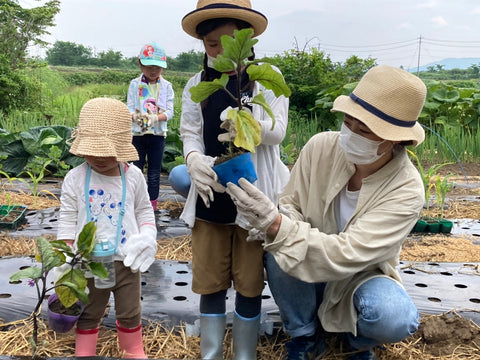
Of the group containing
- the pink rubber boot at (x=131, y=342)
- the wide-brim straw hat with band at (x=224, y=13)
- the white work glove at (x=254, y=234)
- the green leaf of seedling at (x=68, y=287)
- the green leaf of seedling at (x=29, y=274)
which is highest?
the wide-brim straw hat with band at (x=224, y=13)

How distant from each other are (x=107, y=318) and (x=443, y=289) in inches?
57.7

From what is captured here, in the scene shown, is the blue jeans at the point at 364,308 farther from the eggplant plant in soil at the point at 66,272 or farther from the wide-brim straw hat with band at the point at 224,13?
the wide-brim straw hat with band at the point at 224,13

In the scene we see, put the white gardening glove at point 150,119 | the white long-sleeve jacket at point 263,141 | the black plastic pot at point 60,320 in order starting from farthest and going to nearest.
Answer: the white gardening glove at point 150,119, the white long-sleeve jacket at point 263,141, the black plastic pot at point 60,320

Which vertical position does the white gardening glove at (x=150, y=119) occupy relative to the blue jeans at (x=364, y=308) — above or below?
above

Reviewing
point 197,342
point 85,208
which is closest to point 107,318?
point 197,342

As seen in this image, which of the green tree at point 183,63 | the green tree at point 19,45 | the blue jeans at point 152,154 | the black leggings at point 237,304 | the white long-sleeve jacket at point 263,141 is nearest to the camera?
the white long-sleeve jacket at point 263,141

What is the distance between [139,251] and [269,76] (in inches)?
24.3

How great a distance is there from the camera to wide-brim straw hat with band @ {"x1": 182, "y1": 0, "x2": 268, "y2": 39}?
51.0 inches

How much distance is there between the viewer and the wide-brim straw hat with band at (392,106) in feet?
4.09

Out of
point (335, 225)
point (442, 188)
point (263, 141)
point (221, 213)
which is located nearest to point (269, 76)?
point (263, 141)

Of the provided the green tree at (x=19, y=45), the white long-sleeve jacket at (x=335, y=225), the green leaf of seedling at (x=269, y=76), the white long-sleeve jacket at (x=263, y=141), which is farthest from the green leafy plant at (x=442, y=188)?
the green tree at (x=19, y=45)

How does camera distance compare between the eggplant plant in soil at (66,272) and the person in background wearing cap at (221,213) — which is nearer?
the eggplant plant in soil at (66,272)

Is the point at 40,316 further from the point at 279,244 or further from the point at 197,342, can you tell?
the point at 279,244

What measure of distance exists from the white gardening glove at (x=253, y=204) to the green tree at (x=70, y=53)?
43.1 m
